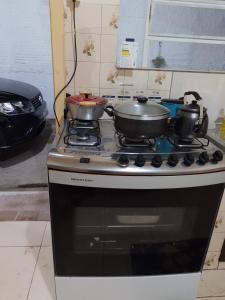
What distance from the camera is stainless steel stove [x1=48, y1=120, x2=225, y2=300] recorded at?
31.8 inches

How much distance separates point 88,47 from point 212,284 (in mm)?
1362

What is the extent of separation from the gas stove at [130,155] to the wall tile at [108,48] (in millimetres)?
403

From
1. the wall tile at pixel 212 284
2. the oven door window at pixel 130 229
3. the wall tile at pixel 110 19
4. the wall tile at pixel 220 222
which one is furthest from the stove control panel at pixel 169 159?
the wall tile at pixel 212 284

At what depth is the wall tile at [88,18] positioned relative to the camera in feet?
3.63

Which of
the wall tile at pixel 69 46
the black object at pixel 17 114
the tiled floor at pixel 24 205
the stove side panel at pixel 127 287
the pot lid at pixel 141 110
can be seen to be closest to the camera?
the pot lid at pixel 141 110

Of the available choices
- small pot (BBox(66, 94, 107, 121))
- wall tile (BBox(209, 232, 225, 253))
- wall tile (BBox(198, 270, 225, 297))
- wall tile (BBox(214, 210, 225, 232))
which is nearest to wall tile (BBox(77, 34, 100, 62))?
small pot (BBox(66, 94, 107, 121))

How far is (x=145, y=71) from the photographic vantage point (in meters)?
1.24

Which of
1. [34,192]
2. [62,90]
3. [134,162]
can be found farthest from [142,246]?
[34,192]

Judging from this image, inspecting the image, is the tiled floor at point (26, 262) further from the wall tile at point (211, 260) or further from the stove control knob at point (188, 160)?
the stove control knob at point (188, 160)

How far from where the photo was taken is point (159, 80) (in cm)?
126

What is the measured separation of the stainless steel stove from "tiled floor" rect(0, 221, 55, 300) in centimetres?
28

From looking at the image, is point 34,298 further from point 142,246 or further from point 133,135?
point 133,135

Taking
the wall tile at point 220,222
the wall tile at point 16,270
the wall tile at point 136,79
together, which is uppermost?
the wall tile at point 136,79

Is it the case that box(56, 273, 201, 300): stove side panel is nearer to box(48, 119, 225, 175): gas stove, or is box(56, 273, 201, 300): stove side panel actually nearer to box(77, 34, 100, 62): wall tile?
box(48, 119, 225, 175): gas stove
